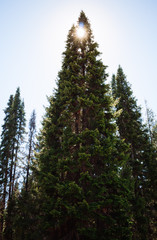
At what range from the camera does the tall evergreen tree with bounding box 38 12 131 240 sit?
786cm

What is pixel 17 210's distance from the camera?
1430cm

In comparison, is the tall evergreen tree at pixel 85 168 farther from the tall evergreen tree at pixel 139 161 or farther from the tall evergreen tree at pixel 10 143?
the tall evergreen tree at pixel 10 143

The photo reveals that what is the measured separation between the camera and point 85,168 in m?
9.27

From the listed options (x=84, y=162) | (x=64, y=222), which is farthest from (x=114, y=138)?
(x=64, y=222)

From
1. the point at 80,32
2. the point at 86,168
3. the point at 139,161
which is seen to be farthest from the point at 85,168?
the point at 80,32

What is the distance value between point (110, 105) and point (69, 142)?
406 centimetres

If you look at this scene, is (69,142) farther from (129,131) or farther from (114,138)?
(129,131)

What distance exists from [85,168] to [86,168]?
67mm

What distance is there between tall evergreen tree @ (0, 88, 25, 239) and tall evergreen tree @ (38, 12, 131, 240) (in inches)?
453

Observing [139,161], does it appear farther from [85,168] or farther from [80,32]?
[80,32]

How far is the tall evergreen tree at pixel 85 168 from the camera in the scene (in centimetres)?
786

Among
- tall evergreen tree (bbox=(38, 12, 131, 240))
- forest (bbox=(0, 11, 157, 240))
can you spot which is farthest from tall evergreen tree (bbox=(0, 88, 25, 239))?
tall evergreen tree (bbox=(38, 12, 131, 240))

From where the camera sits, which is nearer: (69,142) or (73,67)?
(69,142)

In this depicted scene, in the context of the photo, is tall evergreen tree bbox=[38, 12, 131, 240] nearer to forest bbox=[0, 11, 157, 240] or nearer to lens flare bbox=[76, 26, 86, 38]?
forest bbox=[0, 11, 157, 240]
